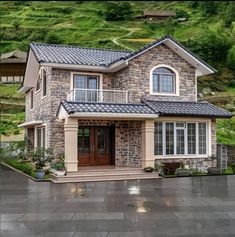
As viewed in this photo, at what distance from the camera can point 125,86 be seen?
59.7ft

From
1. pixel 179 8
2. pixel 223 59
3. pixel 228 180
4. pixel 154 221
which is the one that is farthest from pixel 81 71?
pixel 179 8

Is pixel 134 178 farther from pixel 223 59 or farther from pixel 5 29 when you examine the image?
pixel 5 29

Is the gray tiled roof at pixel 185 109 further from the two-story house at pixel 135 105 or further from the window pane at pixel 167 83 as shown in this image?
the window pane at pixel 167 83

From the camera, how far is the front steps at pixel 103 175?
48.7 ft

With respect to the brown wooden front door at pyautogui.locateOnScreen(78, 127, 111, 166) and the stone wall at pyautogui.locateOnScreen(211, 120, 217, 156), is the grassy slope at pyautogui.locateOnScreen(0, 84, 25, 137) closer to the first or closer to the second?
the brown wooden front door at pyautogui.locateOnScreen(78, 127, 111, 166)

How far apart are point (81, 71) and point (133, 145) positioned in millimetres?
4199

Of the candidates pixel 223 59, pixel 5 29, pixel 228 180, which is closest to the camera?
pixel 228 180

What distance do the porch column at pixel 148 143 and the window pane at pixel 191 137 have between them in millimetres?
2142

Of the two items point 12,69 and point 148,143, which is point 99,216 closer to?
point 148,143

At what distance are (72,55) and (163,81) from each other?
4.69 meters

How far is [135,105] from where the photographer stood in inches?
671

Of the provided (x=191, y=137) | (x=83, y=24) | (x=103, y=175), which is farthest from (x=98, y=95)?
(x=83, y=24)

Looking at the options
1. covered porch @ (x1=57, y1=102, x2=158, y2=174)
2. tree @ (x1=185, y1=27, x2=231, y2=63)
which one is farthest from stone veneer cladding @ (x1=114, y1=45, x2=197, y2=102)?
tree @ (x1=185, y1=27, x2=231, y2=63)

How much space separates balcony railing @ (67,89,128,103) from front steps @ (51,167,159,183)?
3286mm
